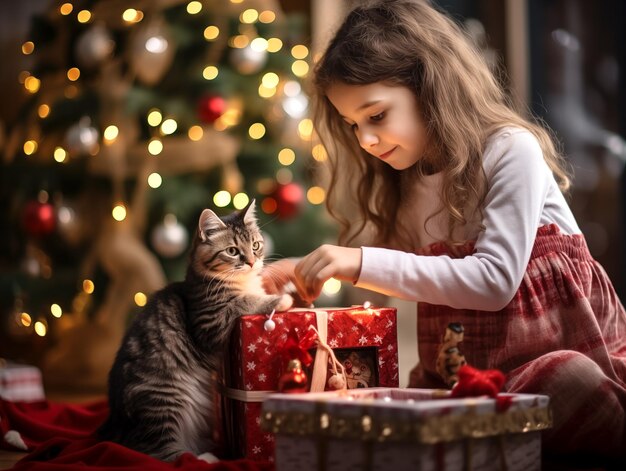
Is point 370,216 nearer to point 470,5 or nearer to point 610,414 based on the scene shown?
point 610,414

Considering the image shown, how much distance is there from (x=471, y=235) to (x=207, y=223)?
20.4 inches

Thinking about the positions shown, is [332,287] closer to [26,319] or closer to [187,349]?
[26,319]

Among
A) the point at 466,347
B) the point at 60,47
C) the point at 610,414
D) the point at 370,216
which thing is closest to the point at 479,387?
the point at 610,414

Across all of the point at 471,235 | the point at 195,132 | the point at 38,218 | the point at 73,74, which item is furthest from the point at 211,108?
the point at 471,235

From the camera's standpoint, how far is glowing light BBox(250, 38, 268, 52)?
3207 millimetres

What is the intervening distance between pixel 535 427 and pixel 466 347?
0.38m

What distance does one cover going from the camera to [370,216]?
1879 mm

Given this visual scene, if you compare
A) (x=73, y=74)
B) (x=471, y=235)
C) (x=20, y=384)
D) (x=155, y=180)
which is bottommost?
(x=20, y=384)

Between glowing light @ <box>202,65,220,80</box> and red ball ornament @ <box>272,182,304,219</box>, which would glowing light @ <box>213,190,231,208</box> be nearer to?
red ball ornament @ <box>272,182,304,219</box>

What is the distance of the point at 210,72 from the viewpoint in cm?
318

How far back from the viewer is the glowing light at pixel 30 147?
3350 mm

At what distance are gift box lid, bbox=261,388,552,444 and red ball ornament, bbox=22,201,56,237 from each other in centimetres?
212

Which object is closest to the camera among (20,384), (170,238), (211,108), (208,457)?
(208,457)

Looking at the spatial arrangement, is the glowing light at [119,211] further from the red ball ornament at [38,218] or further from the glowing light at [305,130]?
the glowing light at [305,130]
